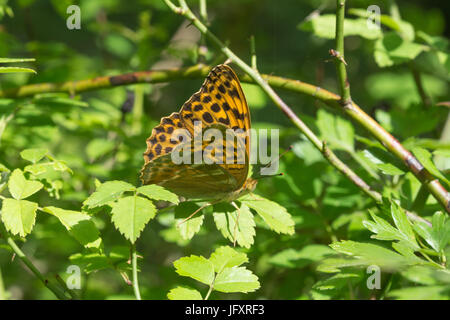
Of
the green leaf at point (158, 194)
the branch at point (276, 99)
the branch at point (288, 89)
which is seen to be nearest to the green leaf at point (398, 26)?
the branch at point (288, 89)

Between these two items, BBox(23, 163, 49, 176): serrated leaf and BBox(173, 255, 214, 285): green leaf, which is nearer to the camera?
BBox(173, 255, 214, 285): green leaf

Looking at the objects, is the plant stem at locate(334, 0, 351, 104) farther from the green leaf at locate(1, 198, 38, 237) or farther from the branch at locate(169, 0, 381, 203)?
the green leaf at locate(1, 198, 38, 237)

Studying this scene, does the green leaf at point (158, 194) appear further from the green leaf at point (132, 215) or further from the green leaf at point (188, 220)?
the green leaf at point (188, 220)

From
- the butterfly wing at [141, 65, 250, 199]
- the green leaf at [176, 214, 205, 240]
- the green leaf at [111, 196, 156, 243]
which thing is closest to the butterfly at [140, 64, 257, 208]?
the butterfly wing at [141, 65, 250, 199]

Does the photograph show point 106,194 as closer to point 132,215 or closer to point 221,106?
point 132,215

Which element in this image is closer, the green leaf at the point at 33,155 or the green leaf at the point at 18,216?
the green leaf at the point at 18,216
